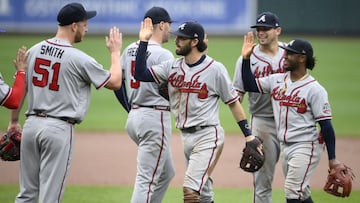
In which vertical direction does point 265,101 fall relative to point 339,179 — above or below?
above

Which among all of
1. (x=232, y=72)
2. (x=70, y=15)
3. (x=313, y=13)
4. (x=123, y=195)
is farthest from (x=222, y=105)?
(x=70, y=15)

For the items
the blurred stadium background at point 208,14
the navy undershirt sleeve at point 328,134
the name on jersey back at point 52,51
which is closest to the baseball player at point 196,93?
the navy undershirt sleeve at point 328,134

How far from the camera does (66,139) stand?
6.63 m

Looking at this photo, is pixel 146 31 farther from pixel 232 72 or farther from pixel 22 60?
pixel 232 72

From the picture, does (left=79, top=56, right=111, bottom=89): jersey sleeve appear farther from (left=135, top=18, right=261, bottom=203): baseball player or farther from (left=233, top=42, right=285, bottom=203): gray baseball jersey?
(left=233, top=42, right=285, bottom=203): gray baseball jersey

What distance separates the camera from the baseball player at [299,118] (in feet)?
23.7

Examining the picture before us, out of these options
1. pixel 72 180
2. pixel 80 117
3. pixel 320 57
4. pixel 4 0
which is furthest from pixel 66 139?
pixel 4 0

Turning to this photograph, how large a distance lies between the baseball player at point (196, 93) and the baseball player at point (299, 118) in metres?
0.37

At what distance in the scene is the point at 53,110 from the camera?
6625 millimetres

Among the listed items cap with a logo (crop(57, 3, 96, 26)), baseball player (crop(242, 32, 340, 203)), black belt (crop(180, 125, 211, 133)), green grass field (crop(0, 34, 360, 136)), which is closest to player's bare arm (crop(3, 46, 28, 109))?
cap with a logo (crop(57, 3, 96, 26))

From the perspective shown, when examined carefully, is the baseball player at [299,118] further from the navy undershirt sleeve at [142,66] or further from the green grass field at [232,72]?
the green grass field at [232,72]

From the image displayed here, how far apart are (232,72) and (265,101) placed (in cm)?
1381

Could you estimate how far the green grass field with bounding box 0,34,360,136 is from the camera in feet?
52.4

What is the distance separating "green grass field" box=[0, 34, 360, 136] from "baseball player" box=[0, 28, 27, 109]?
8.49 metres
